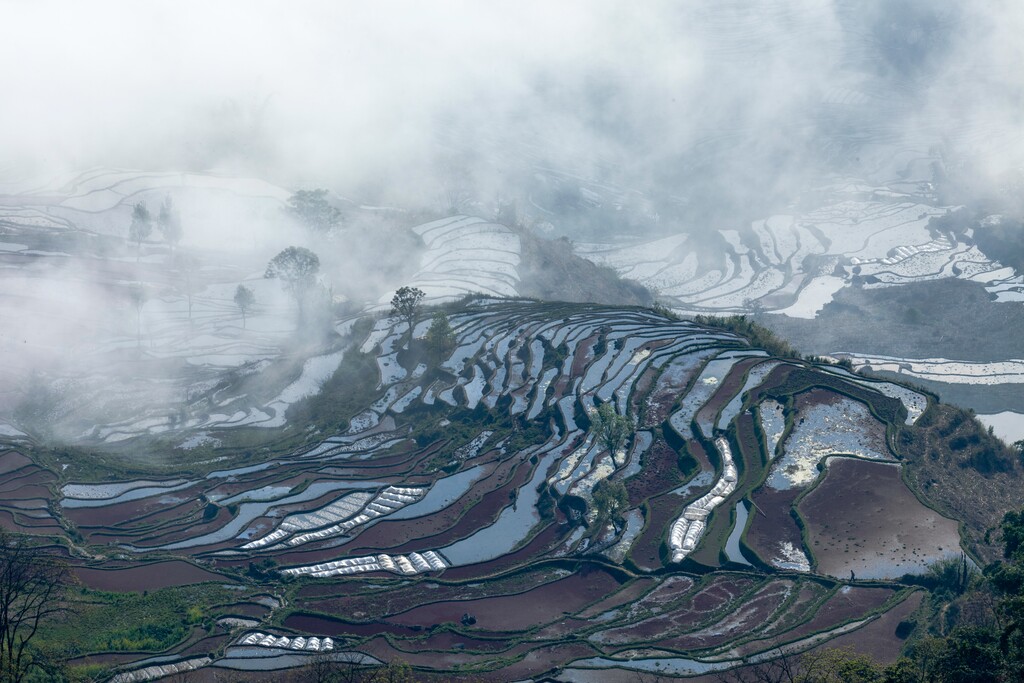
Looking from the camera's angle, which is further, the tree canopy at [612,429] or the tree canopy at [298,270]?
Result: the tree canopy at [298,270]

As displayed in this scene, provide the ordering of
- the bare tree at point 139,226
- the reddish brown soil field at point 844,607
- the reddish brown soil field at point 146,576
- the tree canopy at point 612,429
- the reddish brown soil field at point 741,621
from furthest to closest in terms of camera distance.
Result: the bare tree at point 139,226
the tree canopy at point 612,429
the reddish brown soil field at point 146,576
the reddish brown soil field at point 844,607
the reddish brown soil field at point 741,621

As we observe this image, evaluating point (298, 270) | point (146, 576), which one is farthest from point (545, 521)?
point (298, 270)

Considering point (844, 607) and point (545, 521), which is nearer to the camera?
point (844, 607)

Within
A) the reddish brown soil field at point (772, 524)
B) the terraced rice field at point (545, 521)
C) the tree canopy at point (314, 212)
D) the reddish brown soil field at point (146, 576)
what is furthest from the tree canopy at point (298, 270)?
the reddish brown soil field at point (772, 524)

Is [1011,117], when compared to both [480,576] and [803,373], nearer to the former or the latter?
[803,373]

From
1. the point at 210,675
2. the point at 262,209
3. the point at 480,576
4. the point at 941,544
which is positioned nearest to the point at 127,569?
the point at 210,675

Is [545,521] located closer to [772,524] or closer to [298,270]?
[772,524]

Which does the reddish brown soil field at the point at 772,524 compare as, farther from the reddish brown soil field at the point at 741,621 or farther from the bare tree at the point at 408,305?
the bare tree at the point at 408,305
